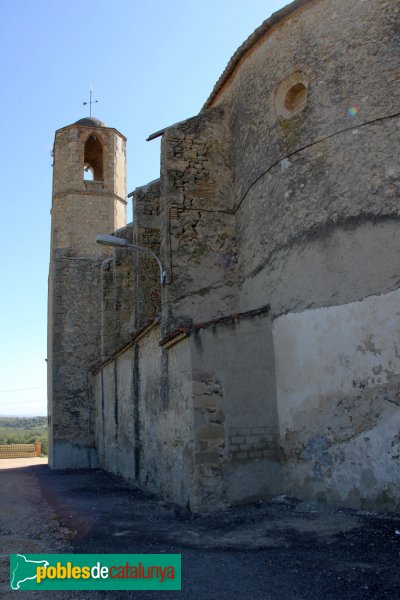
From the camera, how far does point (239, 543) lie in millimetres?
6055

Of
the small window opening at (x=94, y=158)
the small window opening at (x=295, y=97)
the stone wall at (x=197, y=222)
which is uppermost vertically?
the small window opening at (x=94, y=158)

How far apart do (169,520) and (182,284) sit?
3968 millimetres

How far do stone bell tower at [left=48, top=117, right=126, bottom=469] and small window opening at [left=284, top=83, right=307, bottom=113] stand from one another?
12791mm

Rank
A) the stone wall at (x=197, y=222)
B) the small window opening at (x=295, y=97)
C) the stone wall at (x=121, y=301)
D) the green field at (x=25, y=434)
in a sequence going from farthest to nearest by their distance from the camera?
the green field at (x=25, y=434)
the stone wall at (x=121, y=301)
the stone wall at (x=197, y=222)
the small window opening at (x=295, y=97)

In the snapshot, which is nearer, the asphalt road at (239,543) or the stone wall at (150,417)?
the asphalt road at (239,543)

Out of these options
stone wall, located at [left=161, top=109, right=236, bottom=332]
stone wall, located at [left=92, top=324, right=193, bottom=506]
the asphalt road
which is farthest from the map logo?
stone wall, located at [left=161, top=109, right=236, bottom=332]

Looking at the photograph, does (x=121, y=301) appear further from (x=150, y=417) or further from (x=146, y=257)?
(x=150, y=417)

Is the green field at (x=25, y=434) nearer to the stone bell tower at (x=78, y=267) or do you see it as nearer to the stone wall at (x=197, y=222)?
the stone bell tower at (x=78, y=267)

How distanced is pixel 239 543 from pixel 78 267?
1591 centimetres

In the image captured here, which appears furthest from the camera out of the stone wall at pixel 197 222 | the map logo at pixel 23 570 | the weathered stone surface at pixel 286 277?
the stone wall at pixel 197 222

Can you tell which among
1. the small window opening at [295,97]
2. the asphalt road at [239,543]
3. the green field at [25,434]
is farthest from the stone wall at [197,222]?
the green field at [25,434]

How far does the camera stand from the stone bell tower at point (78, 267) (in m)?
19.3

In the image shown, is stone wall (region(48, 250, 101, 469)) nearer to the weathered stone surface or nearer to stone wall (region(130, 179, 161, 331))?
stone wall (region(130, 179, 161, 331))

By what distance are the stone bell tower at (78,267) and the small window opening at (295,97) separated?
12.8 meters
